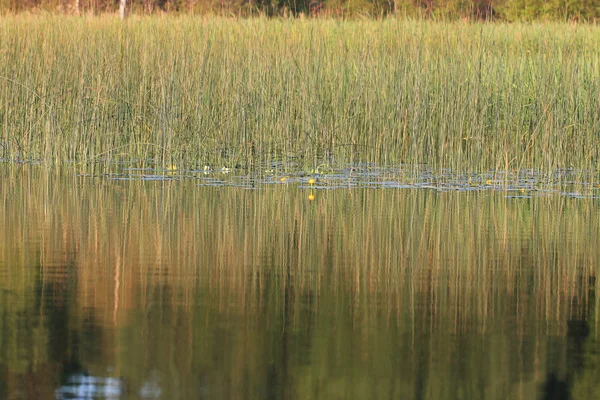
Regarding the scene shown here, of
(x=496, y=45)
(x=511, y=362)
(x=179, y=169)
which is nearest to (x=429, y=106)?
(x=179, y=169)

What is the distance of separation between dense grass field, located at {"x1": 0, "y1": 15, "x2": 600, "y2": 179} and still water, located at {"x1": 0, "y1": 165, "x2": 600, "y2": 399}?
5.37 feet

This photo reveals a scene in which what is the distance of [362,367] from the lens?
12.3 feet

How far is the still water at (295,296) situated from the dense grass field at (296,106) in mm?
1636

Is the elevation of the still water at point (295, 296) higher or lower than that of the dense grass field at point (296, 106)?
lower

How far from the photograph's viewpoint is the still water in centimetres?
361

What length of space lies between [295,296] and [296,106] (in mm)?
5398

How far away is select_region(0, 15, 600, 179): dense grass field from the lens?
9.62 m

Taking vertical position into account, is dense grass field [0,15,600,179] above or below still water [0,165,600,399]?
above

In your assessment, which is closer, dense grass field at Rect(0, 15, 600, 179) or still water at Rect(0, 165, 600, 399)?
still water at Rect(0, 165, 600, 399)

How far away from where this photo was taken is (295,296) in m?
4.77

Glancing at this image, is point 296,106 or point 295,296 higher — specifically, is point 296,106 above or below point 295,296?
above

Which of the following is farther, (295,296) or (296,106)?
(296,106)

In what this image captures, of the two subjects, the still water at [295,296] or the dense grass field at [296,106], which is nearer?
the still water at [295,296]

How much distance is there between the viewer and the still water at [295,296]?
3609mm
